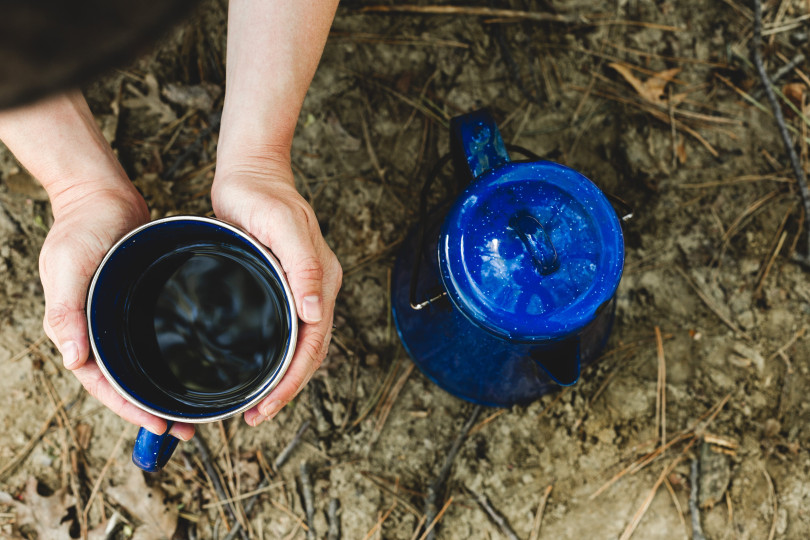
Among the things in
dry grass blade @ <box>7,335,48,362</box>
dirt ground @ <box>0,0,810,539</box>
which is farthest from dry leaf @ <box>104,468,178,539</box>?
dry grass blade @ <box>7,335,48,362</box>

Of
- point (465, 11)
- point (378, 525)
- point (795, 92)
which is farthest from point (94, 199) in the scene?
point (795, 92)

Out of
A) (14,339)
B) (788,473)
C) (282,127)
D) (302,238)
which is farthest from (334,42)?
(788,473)

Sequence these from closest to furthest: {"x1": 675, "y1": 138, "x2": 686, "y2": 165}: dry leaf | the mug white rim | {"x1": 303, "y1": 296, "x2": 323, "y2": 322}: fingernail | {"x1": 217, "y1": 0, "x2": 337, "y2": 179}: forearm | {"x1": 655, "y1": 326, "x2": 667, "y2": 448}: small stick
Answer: the mug white rim, {"x1": 303, "y1": 296, "x2": 323, "y2": 322}: fingernail, {"x1": 217, "y1": 0, "x2": 337, "y2": 179}: forearm, {"x1": 655, "y1": 326, "x2": 667, "y2": 448}: small stick, {"x1": 675, "y1": 138, "x2": 686, "y2": 165}: dry leaf

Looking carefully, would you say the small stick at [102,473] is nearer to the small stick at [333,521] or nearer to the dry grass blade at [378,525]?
the small stick at [333,521]

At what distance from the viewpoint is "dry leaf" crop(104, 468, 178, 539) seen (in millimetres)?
1604

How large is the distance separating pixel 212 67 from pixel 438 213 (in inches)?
38.8

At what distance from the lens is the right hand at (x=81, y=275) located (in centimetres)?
98

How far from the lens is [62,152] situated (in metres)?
1.17

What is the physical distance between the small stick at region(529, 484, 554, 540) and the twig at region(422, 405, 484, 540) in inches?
12.4

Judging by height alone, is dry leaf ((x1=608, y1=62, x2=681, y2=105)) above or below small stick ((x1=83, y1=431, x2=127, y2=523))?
above

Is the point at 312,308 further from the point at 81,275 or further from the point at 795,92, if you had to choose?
the point at 795,92

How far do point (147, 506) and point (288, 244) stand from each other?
45.5 inches

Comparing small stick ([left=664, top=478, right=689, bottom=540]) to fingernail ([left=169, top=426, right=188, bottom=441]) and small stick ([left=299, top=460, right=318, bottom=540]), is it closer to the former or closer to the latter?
small stick ([left=299, top=460, right=318, bottom=540])

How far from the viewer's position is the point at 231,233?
0.93 m
